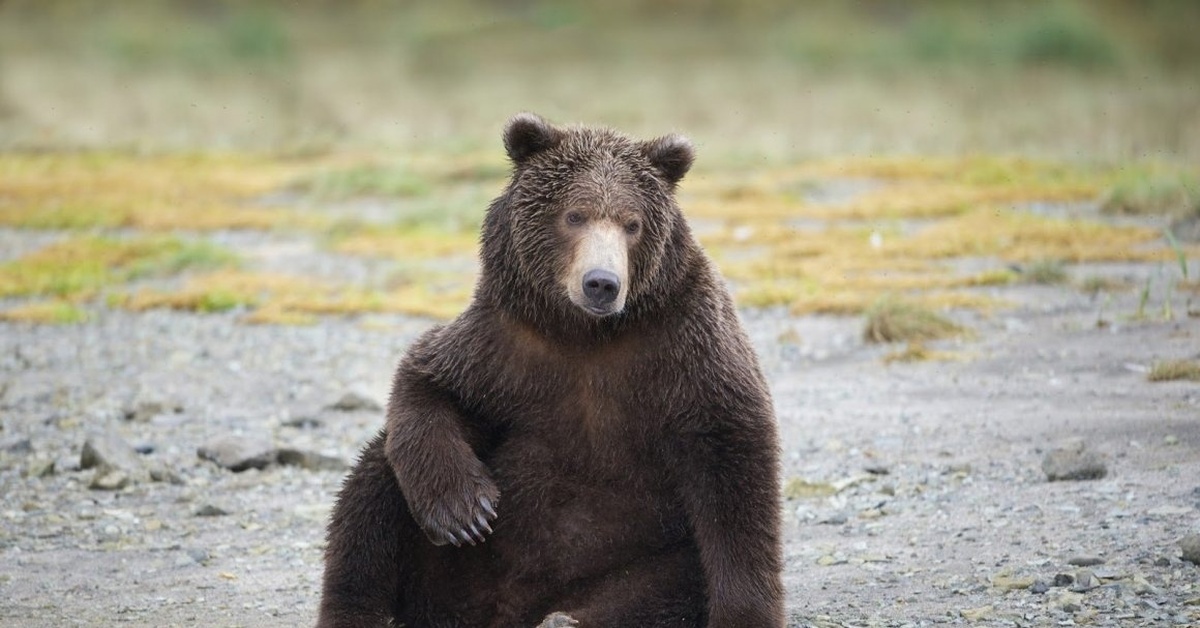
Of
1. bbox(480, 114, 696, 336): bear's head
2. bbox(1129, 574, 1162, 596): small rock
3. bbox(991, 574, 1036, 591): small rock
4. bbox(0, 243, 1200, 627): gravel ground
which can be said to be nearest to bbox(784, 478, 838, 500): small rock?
bbox(0, 243, 1200, 627): gravel ground

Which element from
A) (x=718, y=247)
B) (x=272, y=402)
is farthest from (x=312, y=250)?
(x=272, y=402)

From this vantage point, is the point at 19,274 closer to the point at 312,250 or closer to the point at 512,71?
the point at 312,250

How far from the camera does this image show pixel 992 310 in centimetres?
1331

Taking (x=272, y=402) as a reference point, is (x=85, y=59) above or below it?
above

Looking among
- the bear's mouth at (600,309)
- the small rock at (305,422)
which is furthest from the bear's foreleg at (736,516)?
the small rock at (305,422)

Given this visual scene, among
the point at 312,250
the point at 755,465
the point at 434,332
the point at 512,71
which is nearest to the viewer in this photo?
the point at 755,465

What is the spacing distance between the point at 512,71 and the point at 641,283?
3029 centimetres

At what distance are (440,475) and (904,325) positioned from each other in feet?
24.5

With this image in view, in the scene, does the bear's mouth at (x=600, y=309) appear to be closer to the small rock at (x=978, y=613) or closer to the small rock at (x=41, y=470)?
the small rock at (x=978, y=613)

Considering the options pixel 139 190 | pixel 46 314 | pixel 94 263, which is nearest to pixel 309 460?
pixel 46 314

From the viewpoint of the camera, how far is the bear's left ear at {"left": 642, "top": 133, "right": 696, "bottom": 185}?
19.0 feet

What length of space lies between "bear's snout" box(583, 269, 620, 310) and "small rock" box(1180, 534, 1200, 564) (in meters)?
2.84

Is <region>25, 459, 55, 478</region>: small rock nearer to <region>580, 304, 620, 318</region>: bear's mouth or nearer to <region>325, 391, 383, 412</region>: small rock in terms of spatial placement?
<region>325, 391, 383, 412</region>: small rock

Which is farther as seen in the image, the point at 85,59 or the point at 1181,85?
the point at 85,59
